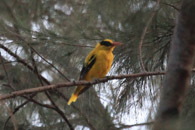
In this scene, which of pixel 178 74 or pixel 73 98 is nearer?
pixel 178 74

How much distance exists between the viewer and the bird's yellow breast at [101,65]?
3.12 m

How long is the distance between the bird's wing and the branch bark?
2.03m

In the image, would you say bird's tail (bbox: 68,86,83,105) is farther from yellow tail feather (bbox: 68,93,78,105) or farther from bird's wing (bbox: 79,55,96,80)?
bird's wing (bbox: 79,55,96,80)

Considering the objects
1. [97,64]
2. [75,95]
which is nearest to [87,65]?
[97,64]

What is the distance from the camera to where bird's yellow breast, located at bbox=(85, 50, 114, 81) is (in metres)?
3.12

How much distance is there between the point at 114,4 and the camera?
2406 millimetres

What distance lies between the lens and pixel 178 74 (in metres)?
1.12

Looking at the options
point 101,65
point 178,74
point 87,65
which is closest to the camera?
point 178,74

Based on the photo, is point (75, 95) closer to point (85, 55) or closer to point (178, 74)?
point (85, 55)

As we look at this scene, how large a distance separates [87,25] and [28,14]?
1.92m

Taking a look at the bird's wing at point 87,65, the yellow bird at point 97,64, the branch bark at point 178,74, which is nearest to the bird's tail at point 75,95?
the yellow bird at point 97,64

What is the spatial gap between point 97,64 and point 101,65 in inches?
3.4

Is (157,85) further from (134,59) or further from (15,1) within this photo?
(15,1)

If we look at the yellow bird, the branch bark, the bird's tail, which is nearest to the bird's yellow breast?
the yellow bird
